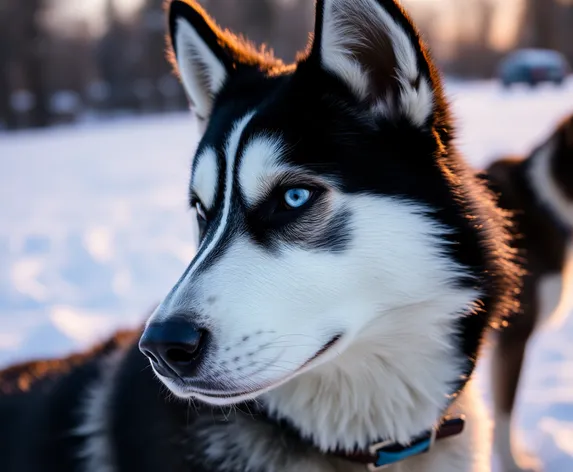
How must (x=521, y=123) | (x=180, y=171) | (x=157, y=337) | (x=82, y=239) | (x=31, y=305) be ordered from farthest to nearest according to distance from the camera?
(x=521, y=123) → (x=180, y=171) → (x=82, y=239) → (x=31, y=305) → (x=157, y=337)

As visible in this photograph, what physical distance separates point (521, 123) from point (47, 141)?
557 inches

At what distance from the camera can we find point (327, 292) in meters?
1.56

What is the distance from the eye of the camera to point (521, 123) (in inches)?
511

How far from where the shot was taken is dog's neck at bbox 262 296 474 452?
1725 millimetres

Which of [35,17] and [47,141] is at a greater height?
[35,17]

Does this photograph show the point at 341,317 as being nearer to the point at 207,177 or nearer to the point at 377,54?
the point at 207,177

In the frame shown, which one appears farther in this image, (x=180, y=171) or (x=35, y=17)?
(x=35, y=17)

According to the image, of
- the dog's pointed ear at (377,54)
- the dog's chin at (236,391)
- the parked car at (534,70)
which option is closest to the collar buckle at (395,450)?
the dog's chin at (236,391)

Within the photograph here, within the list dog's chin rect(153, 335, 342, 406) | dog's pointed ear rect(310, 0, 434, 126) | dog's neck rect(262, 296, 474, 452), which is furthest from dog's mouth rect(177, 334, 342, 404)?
dog's pointed ear rect(310, 0, 434, 126)

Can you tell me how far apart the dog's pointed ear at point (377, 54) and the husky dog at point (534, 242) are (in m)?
1.19

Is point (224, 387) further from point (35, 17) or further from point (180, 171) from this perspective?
point (35, 17)

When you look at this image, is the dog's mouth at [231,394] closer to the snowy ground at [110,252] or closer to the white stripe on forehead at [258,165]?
the white stripe on forehead at [258,165]

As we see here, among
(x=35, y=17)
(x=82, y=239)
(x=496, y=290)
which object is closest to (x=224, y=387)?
(x=496, y=290)

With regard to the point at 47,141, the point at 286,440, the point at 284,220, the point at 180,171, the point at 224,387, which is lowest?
the point at 47,141
